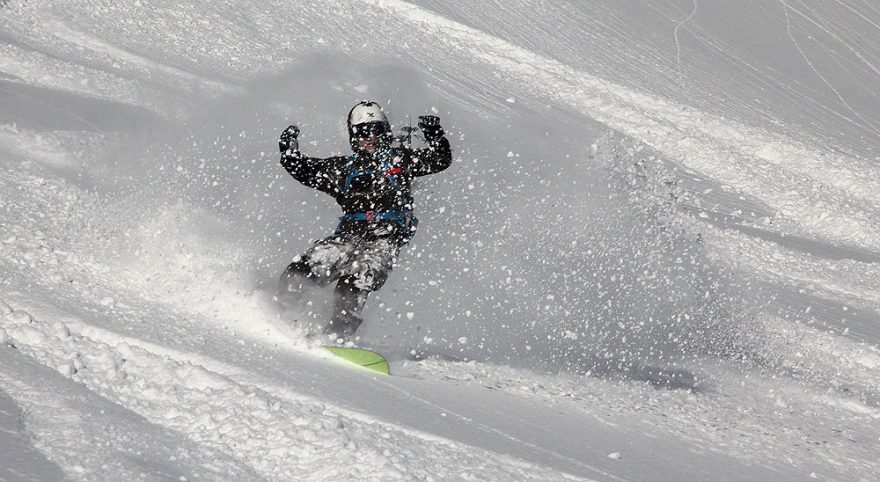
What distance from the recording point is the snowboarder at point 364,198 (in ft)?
19.6

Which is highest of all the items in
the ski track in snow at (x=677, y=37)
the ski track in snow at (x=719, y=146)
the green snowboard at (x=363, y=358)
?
the ski track in snow at (x=677, y=37)

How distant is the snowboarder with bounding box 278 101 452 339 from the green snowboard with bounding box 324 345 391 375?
0.62 m

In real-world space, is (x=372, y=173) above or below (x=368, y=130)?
below

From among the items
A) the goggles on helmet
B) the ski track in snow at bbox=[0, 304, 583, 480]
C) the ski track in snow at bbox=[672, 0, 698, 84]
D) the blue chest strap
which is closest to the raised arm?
the blue chest strap

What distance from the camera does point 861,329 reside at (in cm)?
868

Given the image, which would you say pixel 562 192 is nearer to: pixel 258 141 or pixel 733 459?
pixel 258 141

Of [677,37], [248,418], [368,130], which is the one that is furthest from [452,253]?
[677,37]

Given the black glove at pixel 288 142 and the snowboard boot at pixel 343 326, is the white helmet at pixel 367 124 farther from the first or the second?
the snowboard boot at pixel 343 326

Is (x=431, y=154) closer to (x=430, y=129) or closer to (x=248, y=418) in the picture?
(x=430, y=129)

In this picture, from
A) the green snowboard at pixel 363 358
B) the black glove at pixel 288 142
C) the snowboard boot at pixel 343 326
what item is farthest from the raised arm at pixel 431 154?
the green snowboard at pixel 363 358

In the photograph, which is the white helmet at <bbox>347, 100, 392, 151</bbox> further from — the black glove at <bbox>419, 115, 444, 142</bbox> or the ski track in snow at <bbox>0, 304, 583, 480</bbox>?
the ski track in snow at <bbox>0, 304, 583, 480</bbox>

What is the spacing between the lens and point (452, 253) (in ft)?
24.9

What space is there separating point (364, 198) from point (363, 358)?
4.76ft

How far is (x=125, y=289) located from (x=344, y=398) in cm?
183
